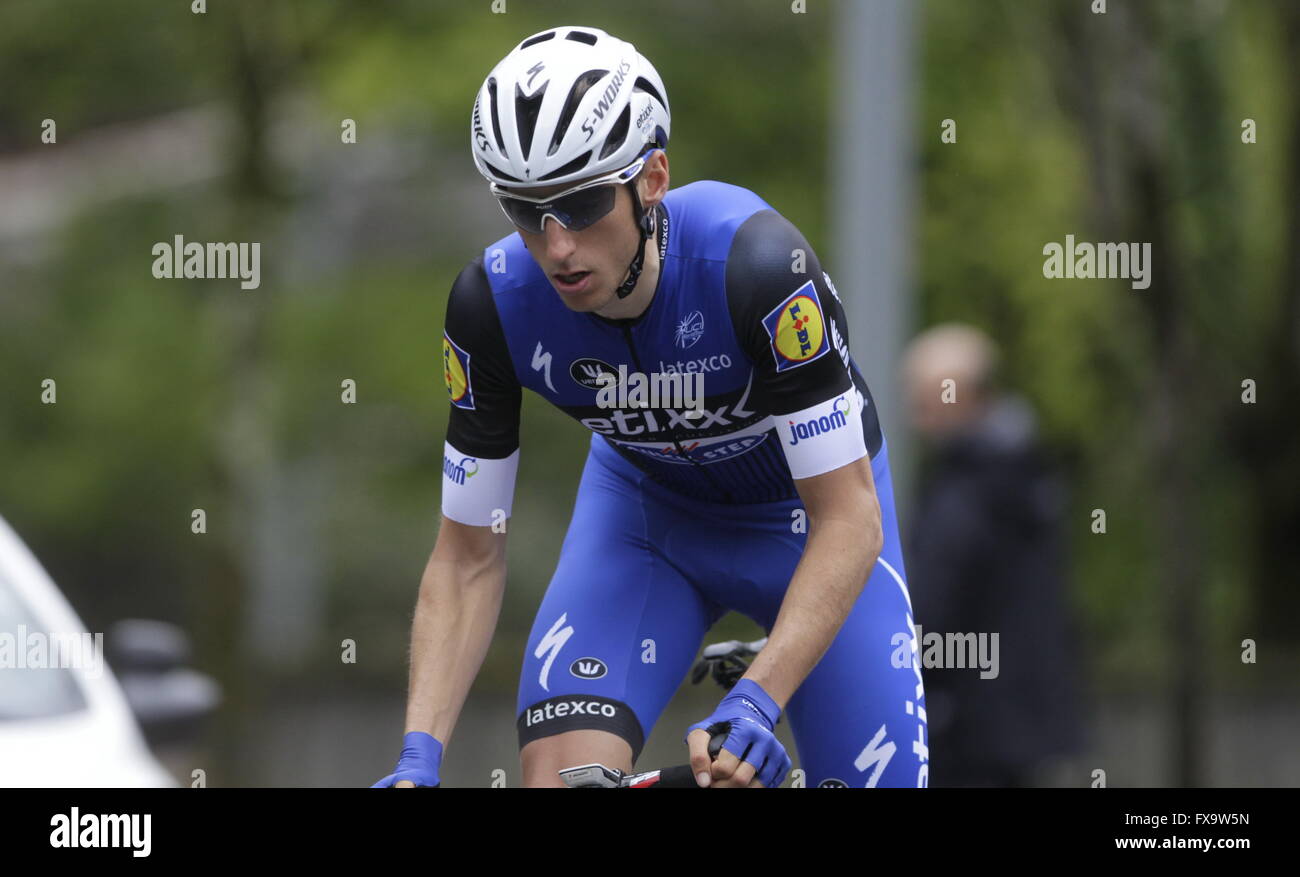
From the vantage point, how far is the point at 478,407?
157 inches

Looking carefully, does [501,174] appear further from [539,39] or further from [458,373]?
[458,373]

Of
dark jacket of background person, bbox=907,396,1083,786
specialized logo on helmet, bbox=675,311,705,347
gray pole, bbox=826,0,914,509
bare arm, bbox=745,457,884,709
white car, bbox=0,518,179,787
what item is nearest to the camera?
bare arm, bbox=745,457,884,709

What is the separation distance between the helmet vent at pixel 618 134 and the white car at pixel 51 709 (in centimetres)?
215

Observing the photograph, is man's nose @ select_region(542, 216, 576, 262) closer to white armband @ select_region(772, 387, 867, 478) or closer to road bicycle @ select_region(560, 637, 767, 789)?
white armband @ select_region(772, 387, 867, 478)

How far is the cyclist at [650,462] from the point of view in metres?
3.60

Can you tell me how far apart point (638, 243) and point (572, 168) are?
288 mm

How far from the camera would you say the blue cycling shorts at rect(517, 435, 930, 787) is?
13.3 ft

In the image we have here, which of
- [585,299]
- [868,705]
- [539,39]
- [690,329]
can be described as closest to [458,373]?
[585,299]

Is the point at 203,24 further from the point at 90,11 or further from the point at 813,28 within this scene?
the point at 813,28

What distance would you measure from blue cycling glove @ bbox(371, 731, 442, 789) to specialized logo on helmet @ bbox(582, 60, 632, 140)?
1.26 metres

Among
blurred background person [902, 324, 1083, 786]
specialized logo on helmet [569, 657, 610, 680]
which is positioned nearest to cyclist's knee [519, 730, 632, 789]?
specialized logo on helmet [569, 657, 610, 680]

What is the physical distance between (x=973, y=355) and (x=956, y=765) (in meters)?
1.59

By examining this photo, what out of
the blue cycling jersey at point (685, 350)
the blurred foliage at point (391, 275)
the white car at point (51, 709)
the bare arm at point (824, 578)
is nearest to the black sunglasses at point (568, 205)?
the blue cycling jersey at point (685, 350)

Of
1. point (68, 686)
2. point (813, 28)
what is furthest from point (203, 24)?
point (68, 686)
